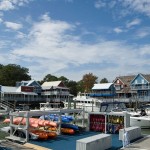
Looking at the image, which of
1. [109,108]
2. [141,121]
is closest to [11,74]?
[109,108]

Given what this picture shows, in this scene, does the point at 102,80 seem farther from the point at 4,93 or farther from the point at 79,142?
the point at 79,142

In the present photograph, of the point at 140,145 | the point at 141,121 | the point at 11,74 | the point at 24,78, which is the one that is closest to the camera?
the point at 140,145

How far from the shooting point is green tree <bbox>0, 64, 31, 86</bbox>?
4079 inches

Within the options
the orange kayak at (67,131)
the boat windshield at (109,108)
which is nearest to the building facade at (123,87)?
the boat windshield at (109,108)

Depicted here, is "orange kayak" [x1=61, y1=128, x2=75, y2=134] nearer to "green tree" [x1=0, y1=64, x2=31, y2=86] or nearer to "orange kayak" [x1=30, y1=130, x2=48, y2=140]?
"orange kayak" [x1=30, y1=130, x2=48, y2=140]

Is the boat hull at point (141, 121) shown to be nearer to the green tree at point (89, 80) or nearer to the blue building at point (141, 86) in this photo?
the blue building at point (141, 86)

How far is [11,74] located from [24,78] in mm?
7033

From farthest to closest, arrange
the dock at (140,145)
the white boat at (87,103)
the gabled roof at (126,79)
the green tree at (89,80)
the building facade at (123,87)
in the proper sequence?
the green tree at (89,80) → the gabled roof at (126,79) → the building facade at (123,87) → the white boat at (87,103) → the dock at (140,145)

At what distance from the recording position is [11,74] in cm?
10625

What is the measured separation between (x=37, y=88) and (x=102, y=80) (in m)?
Result: 54.1

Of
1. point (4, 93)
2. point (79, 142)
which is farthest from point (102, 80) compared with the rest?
point (79, 142)

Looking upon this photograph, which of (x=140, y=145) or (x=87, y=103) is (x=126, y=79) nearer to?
(x=87, y=103)

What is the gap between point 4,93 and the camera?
76.9 m

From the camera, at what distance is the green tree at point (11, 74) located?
10361cm
